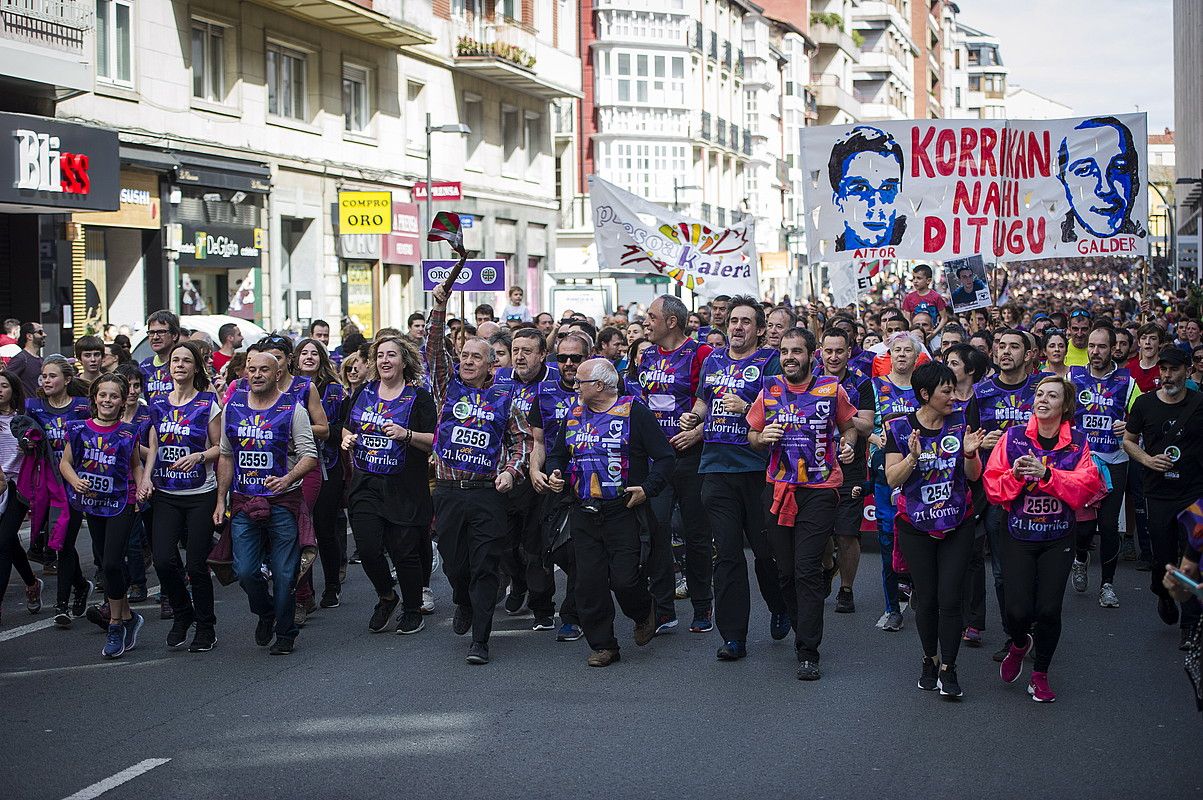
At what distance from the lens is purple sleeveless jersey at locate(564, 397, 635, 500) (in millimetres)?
8328

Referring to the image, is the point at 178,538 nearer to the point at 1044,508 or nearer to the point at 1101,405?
the point at 1044,508

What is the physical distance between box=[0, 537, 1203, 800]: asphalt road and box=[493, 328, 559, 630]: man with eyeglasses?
27 centimetres

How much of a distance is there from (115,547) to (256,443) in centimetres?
102

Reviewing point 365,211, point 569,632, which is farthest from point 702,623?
point 365,211

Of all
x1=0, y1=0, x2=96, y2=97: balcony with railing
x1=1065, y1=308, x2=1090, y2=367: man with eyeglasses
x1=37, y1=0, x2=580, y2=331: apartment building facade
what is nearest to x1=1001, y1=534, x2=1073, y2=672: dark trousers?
x1=1065, y1=308, x2=1090, y2=367: man with eyeglasses

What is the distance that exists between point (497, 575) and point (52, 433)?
3.32 metres

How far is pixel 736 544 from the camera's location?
8.45m

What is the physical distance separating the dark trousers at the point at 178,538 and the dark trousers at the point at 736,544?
2.94m

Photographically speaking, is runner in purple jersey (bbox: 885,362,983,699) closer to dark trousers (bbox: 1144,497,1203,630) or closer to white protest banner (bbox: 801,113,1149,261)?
dark trousers (bbox: 1144,497,1203,630)

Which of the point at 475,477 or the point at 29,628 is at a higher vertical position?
the point at 475,477

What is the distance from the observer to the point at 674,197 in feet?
188

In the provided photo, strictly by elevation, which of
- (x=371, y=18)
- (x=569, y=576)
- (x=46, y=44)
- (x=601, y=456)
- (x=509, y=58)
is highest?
(x=509, y=58)

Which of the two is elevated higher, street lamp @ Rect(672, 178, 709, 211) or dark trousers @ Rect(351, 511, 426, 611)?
street lamp @ Rect(672, 178, 709, 211)

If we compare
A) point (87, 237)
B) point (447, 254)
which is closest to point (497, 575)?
point (87, 237)
